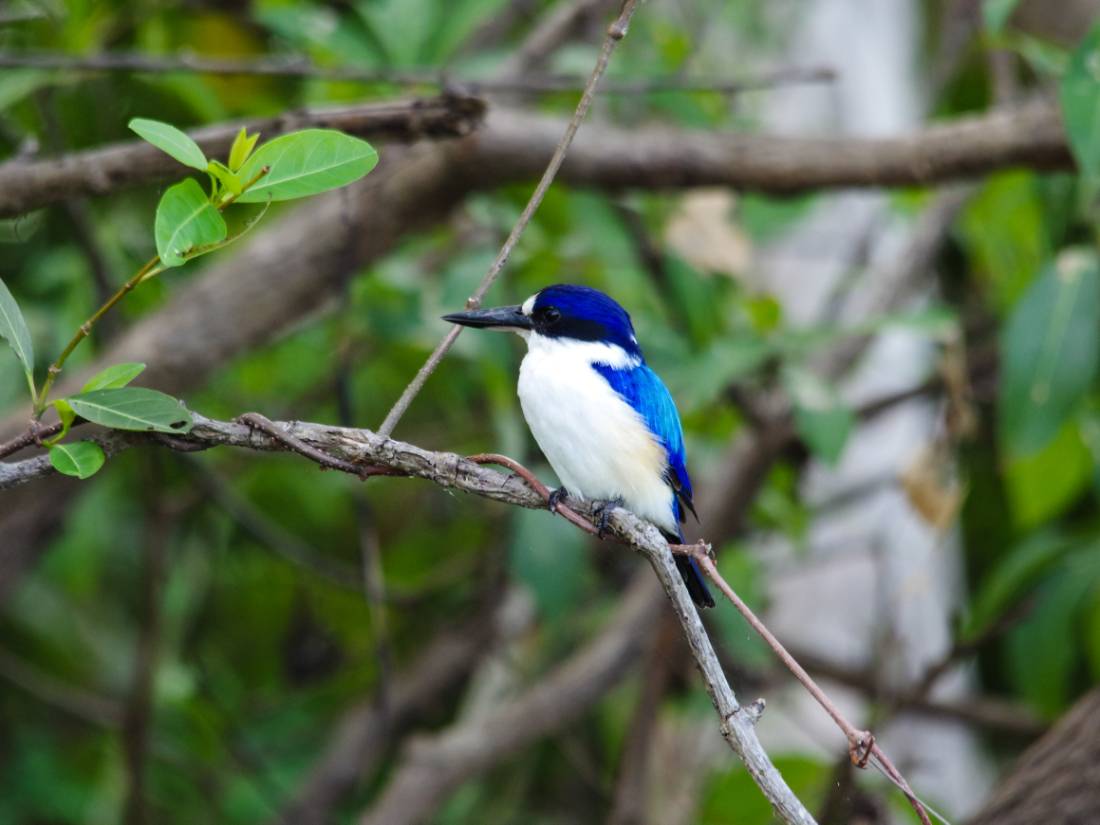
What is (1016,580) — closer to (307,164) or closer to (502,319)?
(502,319)

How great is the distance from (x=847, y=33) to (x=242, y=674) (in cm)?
385

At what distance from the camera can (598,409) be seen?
2.31m

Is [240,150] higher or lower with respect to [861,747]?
higher

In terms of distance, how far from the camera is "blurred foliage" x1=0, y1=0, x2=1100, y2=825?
361cm

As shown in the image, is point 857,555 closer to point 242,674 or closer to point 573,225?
point 573,225

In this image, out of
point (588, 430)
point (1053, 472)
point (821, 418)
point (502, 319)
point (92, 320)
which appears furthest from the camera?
point (1053, 472)

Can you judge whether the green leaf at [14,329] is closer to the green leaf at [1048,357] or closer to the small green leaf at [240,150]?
the small green leaf at [240,150]

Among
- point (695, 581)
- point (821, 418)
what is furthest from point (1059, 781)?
point (821, 418)

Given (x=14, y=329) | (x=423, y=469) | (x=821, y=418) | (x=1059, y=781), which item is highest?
(x=821, y=418)

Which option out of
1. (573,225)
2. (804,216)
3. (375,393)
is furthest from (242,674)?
(804,216)

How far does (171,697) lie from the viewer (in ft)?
13.6

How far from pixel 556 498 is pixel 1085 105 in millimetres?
1601

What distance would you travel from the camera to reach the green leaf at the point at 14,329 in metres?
1.63

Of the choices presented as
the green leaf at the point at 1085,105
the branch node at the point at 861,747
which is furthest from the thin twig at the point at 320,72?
the branch node at the point at 861,747
